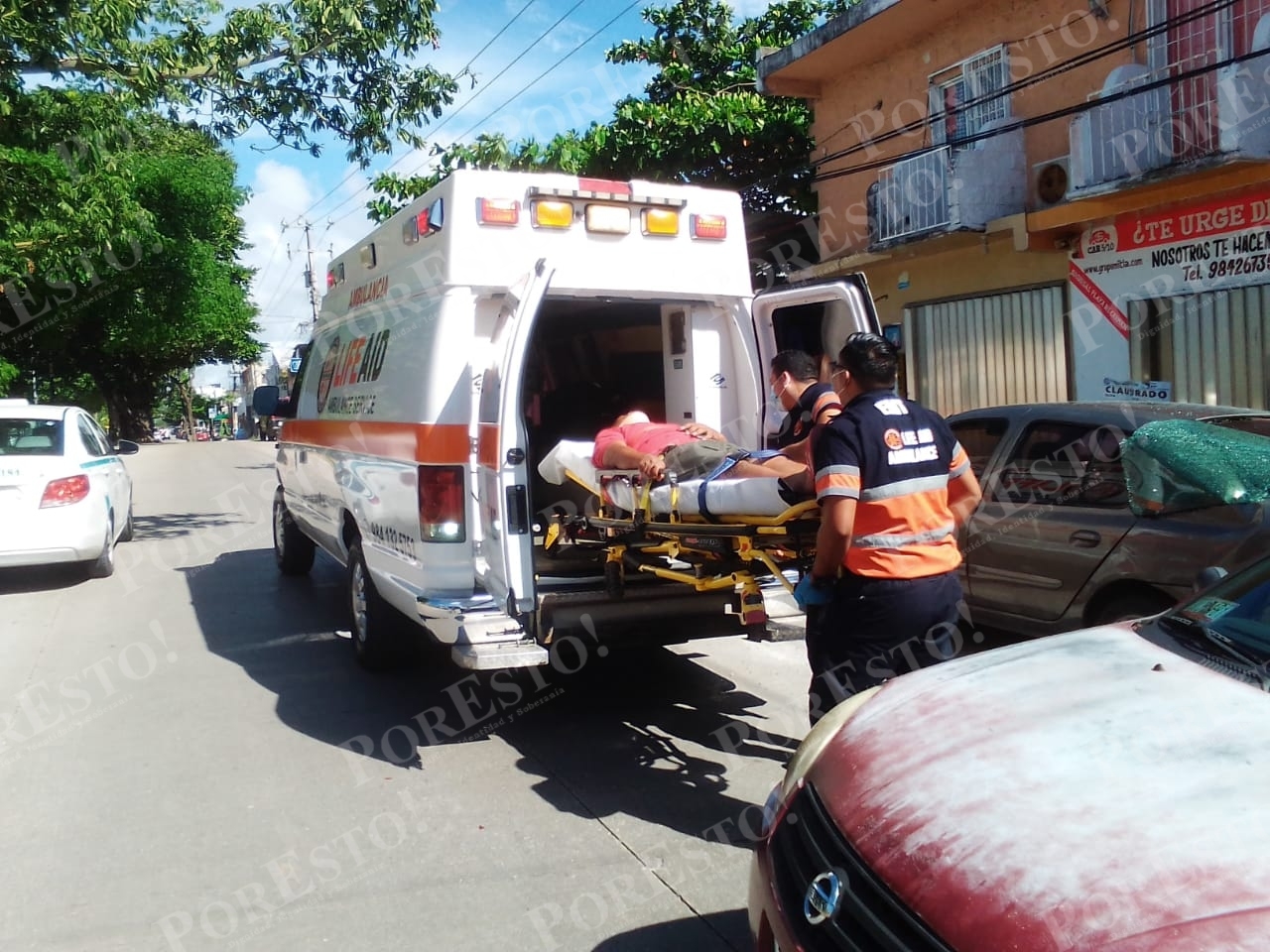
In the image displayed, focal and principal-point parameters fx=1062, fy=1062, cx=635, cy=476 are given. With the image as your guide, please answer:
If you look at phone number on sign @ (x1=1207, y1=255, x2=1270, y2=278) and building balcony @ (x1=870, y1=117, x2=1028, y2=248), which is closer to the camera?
phone number on sign @ (x1=1207, y1=255, x2=1270, y2=278)

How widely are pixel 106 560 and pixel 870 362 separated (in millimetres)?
8532

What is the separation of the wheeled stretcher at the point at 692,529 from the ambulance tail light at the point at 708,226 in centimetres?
132

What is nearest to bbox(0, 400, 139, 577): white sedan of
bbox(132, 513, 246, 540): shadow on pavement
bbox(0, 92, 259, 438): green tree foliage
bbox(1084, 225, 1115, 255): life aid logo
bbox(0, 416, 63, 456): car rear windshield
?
bbox(0, 416, 63, 456): car rear windshield

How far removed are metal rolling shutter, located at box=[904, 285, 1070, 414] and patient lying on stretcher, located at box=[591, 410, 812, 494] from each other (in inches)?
331

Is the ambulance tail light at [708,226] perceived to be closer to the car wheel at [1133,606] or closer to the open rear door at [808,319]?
the open rear door at [808,319]

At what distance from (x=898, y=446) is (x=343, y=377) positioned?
14.9 ft

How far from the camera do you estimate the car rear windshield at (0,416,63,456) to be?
9.45 metres

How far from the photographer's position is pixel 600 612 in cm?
500

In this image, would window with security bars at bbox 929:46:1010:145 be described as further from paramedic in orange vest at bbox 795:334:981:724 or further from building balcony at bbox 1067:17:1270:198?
paramedic in orange vest at bbox 795:334:981:724

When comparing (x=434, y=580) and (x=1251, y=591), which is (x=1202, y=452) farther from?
(x=434, y=580)

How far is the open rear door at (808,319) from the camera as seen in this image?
5.39 m

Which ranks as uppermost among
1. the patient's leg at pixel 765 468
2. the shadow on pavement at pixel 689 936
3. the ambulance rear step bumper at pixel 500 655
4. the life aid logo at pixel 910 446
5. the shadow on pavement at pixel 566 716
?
the life aid logo at pixel 910 446

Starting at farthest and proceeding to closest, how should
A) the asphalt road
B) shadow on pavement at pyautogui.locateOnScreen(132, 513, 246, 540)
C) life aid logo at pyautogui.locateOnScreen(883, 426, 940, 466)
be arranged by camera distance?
1. shadow on pavement at pyautogui.locateOnScreen(132, 513, 246, 540)
2. life aid logo at pyautogui.locateOnScreen(883, 426, 940, 466)
3. the asphalt road

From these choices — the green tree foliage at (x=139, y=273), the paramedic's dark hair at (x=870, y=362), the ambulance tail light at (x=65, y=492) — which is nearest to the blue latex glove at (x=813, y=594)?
the paramedic's dark hair at (x=870, y=362)
